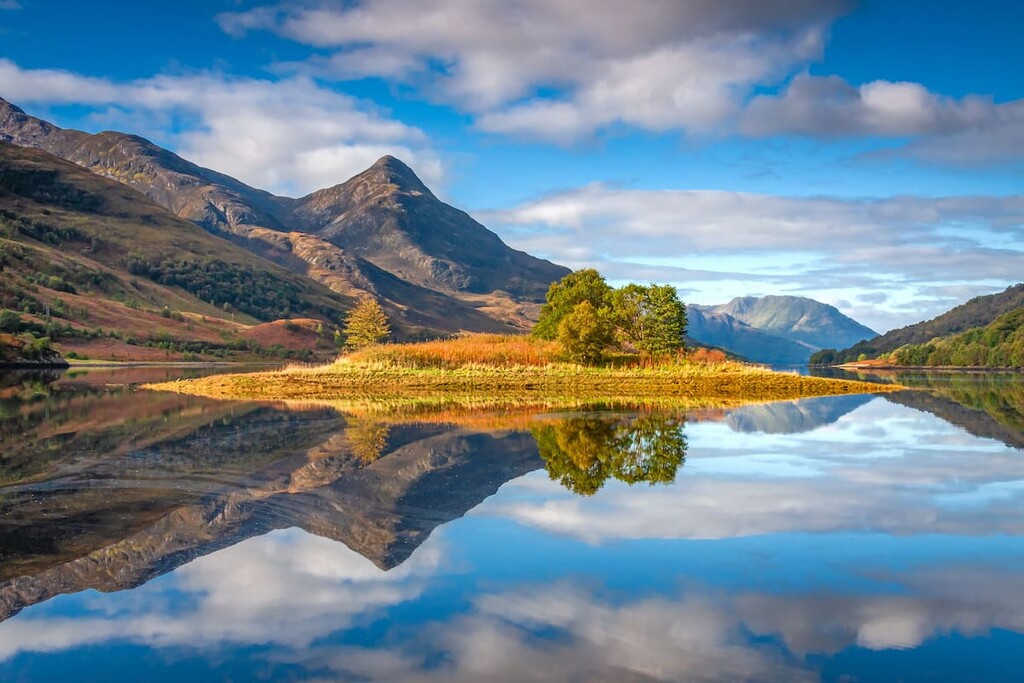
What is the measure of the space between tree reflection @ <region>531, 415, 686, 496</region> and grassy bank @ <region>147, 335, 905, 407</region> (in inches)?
477

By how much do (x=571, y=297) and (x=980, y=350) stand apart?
130 m

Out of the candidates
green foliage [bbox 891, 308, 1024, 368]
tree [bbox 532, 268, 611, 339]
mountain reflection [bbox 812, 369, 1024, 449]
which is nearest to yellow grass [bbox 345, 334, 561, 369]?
tree [bbox 532, 268, 611, 339]

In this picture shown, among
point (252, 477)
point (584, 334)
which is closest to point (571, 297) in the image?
point (584, 334)

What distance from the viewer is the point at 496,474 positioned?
59.3ft

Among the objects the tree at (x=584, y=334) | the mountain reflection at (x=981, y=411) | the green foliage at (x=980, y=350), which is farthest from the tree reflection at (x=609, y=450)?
the green foliage at (x=980, y=350)

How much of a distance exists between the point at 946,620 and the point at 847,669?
6.55ft

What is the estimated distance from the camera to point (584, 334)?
2280 inches

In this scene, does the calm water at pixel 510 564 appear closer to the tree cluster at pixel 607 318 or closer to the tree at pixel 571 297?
the tree cluster at pixel 607 318

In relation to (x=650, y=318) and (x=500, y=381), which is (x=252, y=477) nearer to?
(x=500, y=381)

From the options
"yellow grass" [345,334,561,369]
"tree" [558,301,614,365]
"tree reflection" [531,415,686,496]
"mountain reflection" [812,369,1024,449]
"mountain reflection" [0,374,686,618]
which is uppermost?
"tree" [558,301,614,365]

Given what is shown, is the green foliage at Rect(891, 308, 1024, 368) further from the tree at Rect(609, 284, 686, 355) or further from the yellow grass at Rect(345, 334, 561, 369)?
the yellow grass at Rect(345, 334, 561, 369)

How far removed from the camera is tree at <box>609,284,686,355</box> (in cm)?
6406

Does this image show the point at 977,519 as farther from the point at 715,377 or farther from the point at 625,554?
the point at 715,377

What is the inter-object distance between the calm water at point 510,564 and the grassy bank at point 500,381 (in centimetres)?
2215
